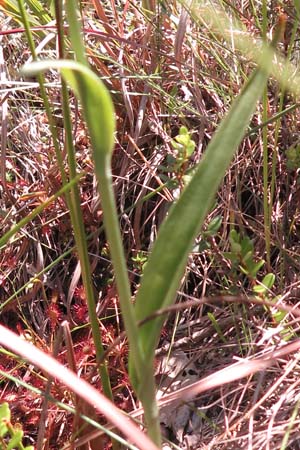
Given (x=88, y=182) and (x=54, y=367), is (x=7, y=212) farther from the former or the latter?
(x=54, y=367)

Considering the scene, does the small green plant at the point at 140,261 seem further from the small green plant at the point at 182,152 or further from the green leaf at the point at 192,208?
the green leaf at the point at 192,208

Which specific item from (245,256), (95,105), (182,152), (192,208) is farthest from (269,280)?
(95,105)

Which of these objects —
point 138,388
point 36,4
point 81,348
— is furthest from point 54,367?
point 36,4

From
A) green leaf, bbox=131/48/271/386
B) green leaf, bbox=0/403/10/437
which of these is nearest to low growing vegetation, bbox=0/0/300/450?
green leaf, bbox=0/403/10/437

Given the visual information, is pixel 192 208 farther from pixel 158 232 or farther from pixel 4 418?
pixel 4 418

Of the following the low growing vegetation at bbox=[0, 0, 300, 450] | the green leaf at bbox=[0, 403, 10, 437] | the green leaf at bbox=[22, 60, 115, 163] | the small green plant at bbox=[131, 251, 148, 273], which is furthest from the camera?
the small green plant at bbox=[131, 251, 148, 273]

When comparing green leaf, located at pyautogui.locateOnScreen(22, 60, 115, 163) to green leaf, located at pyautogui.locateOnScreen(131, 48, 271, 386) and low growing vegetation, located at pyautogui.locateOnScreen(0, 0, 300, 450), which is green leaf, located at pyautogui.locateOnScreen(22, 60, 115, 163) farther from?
low growing vegetation, located at pyautogui.locateOnScreen(0, 0, 300, 450)
